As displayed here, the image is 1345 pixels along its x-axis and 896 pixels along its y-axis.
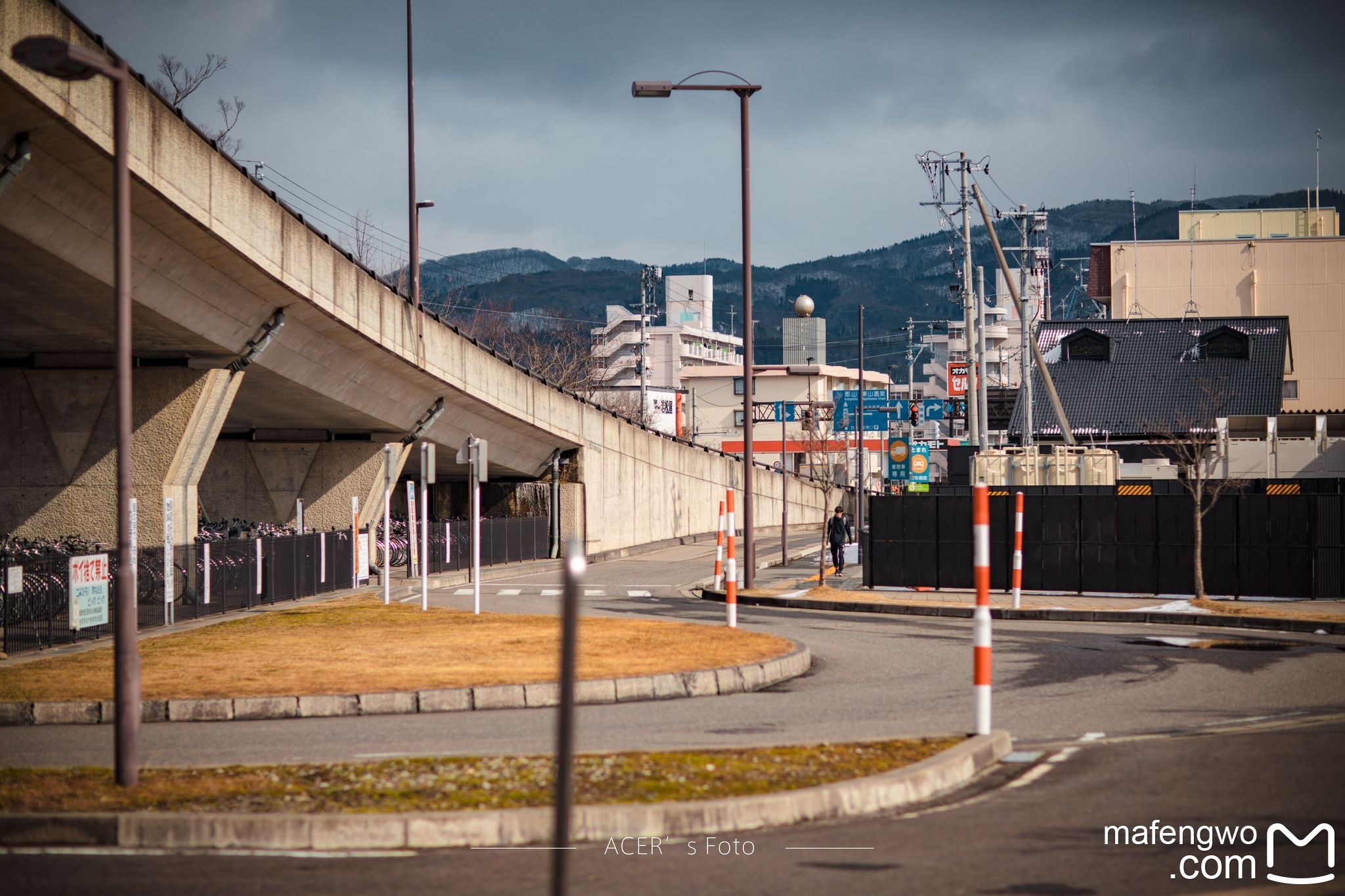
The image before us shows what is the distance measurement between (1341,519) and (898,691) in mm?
15885

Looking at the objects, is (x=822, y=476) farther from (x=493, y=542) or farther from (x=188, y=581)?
(x=188, y=581)

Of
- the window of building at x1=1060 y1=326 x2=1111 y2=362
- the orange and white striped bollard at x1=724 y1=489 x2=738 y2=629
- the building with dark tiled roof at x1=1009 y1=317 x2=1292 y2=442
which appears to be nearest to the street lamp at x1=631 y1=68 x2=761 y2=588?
the orange and white striped bollard at x1=724 y1=489 x2=738 y2=629

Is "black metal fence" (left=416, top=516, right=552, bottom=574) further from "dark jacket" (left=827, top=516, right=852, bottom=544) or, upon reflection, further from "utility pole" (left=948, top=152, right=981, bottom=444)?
"utility pole" (left=948, top=152, right=981, bottom=444)

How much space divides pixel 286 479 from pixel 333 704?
2568cm

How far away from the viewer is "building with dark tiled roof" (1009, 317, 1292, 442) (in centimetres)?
5881

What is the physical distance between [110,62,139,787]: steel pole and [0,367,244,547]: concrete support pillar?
57.9 ft

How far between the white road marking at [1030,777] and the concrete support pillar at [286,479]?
29.4m

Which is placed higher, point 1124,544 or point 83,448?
point 83,448

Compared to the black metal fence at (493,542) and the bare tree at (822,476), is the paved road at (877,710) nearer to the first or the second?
the bare tree at (822,476)

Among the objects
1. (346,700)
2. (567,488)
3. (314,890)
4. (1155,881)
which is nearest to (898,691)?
(346,700)

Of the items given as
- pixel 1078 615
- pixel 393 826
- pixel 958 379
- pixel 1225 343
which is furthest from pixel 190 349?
pixel 958 379

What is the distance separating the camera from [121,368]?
9219 millimetres

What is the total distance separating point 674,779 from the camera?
8281 millimetres

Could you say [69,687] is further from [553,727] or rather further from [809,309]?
[809,309]
